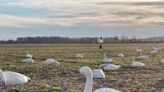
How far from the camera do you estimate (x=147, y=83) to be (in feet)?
72.1

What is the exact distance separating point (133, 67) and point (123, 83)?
1052cm

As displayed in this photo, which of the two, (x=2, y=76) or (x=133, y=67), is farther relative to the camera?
(x=133, y=67)

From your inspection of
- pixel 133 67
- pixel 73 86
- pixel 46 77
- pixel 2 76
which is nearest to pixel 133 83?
pixel 73 86

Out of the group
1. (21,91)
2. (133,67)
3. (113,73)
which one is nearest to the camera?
(21,91)

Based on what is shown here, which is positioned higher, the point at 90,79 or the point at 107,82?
the point at 90,79

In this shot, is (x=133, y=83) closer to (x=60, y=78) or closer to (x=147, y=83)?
(x=147, y=83)

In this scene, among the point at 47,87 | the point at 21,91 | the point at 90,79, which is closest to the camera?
the point at 90,79

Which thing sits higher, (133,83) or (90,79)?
(90,79)

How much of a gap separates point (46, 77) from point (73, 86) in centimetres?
449

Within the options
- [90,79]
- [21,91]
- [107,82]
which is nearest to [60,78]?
[107,82]

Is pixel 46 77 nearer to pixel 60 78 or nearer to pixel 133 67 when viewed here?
pixel 60 78

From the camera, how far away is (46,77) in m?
24.1

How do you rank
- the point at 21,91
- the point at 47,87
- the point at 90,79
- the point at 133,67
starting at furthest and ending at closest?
1. the point at 133,67
2. the point at 47,87
3. the point at 21,91
4. the point at 90,79

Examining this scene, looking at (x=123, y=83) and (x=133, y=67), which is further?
(x=133, y=67)
